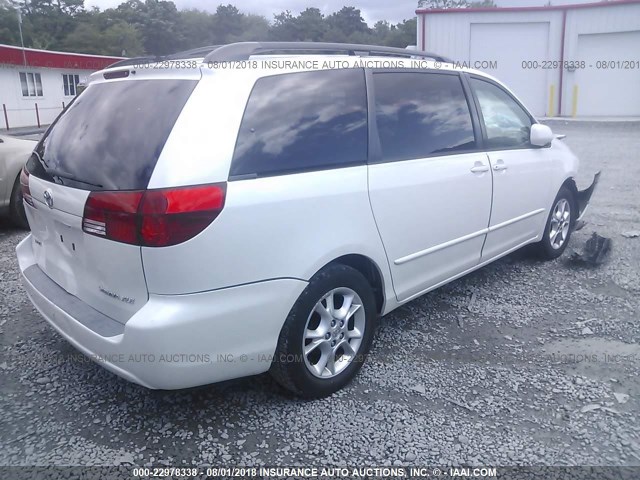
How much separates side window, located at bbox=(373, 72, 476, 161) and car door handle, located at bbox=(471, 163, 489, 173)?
14 cm

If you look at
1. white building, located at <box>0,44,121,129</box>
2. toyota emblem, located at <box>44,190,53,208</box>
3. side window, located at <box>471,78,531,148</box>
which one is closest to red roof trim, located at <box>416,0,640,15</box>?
side window, located at <box>471,78,531,148</box>

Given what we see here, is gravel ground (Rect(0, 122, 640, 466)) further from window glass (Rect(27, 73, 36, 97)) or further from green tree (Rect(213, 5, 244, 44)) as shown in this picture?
window glass (Rect(27, 73, 36, 97))

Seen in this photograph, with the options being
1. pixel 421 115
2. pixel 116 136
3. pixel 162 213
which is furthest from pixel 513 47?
pixel 162 213

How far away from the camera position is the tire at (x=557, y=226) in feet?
16.6

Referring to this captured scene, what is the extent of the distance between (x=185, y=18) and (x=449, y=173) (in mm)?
29915

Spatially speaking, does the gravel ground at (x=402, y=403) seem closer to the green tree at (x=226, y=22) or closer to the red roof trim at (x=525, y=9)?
the red roof trim at (x=525, y=9)

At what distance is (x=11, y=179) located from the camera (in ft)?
20.7

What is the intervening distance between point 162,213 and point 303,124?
90cm

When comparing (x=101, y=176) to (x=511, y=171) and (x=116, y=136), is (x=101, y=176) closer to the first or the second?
(x=116, y=136)

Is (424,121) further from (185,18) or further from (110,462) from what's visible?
(185,18)

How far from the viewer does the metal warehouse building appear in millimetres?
20750

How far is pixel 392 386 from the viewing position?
3.16 metres

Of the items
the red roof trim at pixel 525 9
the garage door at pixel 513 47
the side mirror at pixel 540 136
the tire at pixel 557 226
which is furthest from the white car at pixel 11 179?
the garage door at pixel 513 47

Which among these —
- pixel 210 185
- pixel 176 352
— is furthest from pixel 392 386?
pixel 210 185
